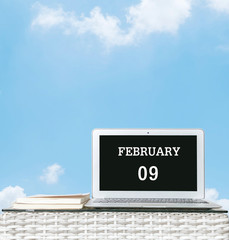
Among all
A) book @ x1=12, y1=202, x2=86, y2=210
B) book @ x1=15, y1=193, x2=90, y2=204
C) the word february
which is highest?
the word february

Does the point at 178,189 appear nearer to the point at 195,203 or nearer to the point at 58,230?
the point at 195,203

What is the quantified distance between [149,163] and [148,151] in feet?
0.19

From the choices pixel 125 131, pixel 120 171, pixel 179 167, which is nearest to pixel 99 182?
pixel 120 171

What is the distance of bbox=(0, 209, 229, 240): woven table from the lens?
1.56 metres

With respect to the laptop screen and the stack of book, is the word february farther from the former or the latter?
the stack of book

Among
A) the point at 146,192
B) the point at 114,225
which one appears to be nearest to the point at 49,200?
the point at 114,225

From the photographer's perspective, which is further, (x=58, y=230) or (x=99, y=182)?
(x=99, y=182)

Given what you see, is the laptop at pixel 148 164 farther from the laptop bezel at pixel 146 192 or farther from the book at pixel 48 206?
the book at pixel 48 206

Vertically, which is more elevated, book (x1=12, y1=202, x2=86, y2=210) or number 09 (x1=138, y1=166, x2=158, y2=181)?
number 09 (x1=138, y1=166, x2=158, y2=181)

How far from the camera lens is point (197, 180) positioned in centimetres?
182

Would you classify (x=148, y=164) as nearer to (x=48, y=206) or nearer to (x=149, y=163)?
(x=149, y=163)

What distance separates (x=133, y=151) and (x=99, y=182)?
224 mm

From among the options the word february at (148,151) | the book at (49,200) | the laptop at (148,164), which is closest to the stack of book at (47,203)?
the book at (49,200)

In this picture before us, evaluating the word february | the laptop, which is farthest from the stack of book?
the word february
